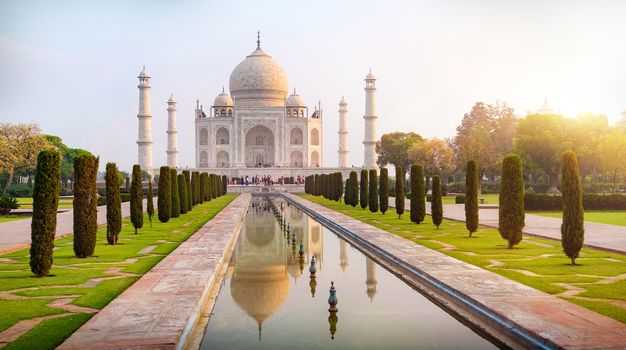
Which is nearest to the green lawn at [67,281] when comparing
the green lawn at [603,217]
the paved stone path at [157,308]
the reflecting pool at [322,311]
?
the paved stone path at [157,308]

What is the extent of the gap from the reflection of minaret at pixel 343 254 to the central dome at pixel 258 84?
49630mm

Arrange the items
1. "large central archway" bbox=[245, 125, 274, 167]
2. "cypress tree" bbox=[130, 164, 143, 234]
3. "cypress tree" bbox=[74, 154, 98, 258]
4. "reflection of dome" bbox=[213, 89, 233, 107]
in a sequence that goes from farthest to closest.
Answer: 1. "reflection of dome" bbox=[213, 89, 233, 107]
2. "large central archway" bbox=[245, 125, 274, 167]
3. "cypress tree" bbox=[130, 164, 143, 234]
4. "cypress tree" bbox=[74, 154, 98, 258]

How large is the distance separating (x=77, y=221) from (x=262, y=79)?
53.4m

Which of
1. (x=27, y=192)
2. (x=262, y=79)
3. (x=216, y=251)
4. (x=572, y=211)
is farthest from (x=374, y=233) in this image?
(x=262, y=79)

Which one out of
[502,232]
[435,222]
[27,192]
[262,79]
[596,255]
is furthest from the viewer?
[262,79]

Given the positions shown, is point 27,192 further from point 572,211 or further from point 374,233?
point 572,211

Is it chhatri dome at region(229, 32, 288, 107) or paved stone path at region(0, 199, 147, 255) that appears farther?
chhatri dome at region(229, 32, 288, 107)

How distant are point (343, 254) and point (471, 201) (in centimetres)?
357

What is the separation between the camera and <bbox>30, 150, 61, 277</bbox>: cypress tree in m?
8.43

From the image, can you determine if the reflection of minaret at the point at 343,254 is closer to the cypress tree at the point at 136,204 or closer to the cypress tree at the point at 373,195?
the cypress tree at the point at 136,204

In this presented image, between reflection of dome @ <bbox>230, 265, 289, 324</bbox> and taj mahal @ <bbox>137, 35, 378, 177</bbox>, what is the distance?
4825 cm

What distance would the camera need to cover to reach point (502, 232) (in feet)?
38.0

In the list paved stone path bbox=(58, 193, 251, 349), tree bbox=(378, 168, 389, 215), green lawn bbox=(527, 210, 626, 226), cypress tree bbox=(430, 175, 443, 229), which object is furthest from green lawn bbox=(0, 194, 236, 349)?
green lawn bbox=(527, 210, 626, 226)

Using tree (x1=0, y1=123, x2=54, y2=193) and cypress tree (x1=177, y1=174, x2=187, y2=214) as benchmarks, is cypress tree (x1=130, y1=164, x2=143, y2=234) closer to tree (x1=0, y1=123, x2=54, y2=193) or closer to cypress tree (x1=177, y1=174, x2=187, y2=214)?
cypress tree (x1=177, y1=174, x2=187, y2=214)
